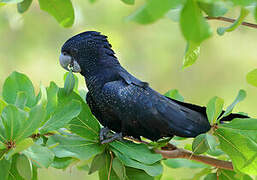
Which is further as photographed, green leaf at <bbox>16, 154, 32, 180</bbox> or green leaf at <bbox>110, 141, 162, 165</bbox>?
green leaf at <bbox>110, 141, 162, 165</bbox>

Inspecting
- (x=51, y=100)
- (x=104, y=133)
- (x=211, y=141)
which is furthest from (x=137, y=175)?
(x=51, y=100)

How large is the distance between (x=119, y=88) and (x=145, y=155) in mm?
300

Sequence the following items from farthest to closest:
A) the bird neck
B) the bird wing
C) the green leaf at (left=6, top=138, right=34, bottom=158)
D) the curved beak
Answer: the curved beak, the bird neck, the bird wing, the green leaf at (left=6, top=138, right=34, bottom=158)

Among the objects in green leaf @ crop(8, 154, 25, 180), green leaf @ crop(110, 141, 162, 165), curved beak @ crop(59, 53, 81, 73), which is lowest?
green leaf @ crop(8, 154, 25, 180)

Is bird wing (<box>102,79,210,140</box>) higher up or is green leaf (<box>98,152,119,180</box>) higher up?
bird wing (<box>102,79,210,140</box>)

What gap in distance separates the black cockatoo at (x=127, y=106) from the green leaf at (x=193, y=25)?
0.73 m

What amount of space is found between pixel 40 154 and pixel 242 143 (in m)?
0.69

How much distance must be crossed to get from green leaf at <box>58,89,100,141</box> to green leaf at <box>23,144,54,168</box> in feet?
0.74

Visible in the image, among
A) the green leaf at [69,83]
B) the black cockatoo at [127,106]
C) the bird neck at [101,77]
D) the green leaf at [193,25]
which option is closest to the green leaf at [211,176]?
the black cockatoo at [127,106]

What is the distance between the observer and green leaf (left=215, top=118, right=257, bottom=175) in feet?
4.72

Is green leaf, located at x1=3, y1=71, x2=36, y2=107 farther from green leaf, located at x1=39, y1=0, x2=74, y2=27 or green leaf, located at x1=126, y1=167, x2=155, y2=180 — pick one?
green leaf, located at x1=126, y1=167, x2=155, y2=180

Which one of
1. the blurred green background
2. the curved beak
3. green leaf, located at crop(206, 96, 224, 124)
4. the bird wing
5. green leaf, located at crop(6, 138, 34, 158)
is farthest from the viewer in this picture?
the blurred green background

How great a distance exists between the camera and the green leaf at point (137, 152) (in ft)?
4.73

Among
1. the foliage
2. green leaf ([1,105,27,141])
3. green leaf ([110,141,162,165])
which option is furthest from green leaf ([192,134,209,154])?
green leaf ([1,105,27,141])
